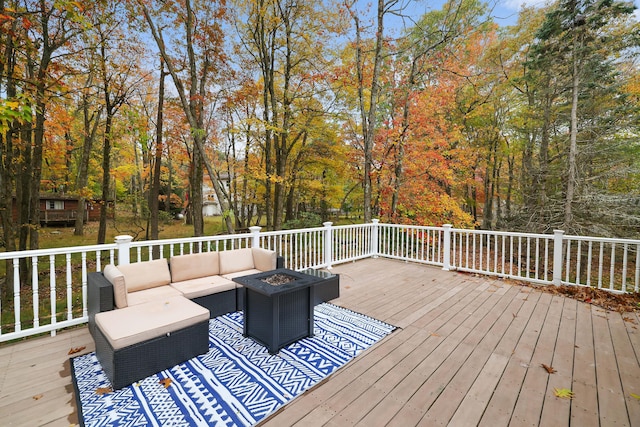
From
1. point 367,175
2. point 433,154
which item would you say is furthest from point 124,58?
point 433,154

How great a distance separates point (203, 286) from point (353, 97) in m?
7.80

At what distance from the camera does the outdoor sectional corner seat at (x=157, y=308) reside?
209cm

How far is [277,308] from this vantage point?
256cm

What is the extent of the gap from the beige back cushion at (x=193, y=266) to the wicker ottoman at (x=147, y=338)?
81cm

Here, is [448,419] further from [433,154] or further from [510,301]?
[433,154]

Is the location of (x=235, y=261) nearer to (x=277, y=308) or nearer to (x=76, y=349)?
(x=277, y=308)

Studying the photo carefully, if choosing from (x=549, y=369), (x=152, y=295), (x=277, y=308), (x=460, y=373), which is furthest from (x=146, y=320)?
(x=549, y=369)

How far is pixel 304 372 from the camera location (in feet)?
7.38

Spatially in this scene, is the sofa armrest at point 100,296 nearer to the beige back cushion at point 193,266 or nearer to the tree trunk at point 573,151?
the beige back cushion at point 193,266

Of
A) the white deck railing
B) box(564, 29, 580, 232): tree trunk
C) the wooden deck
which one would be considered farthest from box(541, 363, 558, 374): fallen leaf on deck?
box(564, 29, 580, 232): tree trunk

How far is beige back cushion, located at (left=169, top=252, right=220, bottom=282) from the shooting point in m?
3.38

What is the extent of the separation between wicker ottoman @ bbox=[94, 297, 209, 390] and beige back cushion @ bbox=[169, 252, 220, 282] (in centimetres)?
81

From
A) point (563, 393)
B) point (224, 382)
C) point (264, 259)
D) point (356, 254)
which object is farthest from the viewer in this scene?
point (356, 254)

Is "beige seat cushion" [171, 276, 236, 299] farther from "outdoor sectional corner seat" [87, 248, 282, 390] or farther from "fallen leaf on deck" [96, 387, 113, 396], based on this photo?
"fallen leaf on deck" [96, 387, 113, 396]
